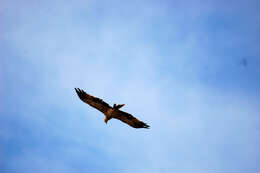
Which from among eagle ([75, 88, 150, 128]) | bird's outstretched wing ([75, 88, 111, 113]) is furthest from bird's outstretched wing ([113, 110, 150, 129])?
bird's outstretched wing ([75, 88, 111, 113])

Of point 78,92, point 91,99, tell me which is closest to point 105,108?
point 91,99

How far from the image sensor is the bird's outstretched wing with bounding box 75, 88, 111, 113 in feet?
63.0

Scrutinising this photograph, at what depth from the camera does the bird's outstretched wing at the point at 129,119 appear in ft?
63.3

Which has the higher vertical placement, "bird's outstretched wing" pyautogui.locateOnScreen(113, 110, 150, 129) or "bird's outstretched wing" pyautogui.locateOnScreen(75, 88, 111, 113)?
"bird's outstretched wing" pyautogui.locateOnScreen(75, 88, 111, 113)

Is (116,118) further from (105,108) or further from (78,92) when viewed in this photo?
(78,92)

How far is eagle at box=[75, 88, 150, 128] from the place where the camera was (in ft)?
62.8

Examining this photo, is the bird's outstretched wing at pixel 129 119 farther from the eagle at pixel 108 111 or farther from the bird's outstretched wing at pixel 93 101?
the bird's outstretched wing at pixel 93 101

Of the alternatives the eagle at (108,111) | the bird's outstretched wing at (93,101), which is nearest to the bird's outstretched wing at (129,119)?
the eagle at (108,111)

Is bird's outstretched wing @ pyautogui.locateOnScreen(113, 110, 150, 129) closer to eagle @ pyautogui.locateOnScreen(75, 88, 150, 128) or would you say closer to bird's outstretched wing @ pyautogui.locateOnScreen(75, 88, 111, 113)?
eagle @ pyautogui.locateOnScreen(75, 88, 150, 128)

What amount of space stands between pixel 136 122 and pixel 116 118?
1814 mm

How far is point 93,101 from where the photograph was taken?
19438mm

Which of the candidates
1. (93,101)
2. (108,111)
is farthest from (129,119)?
(93,101)

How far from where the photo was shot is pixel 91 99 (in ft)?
63.6

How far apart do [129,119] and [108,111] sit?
6.37 feet
